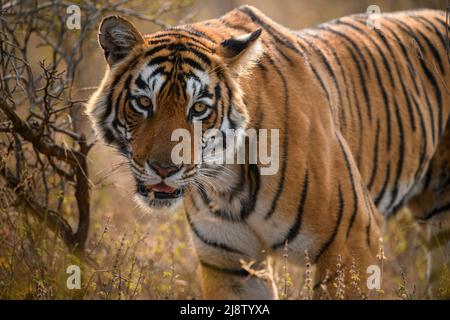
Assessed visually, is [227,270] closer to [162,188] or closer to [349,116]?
[162,188]

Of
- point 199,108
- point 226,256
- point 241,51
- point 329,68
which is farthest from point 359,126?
point 199,108

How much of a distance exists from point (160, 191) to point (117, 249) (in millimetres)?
601

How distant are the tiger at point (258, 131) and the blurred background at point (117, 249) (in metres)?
0.20

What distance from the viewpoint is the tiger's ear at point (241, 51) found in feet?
12.2

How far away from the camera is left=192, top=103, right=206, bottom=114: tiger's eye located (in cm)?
366

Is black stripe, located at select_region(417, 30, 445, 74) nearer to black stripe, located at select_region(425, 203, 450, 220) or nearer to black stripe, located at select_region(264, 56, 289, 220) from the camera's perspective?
black stripe, located at select_region(425, 203, 450, 220)

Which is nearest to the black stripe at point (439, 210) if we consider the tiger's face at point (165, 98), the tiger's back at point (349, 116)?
the tiger's back at point (349, 116)

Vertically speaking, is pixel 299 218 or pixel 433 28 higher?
pixel 433 28

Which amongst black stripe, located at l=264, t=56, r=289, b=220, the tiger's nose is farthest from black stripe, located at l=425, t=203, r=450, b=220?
the tiger's nose

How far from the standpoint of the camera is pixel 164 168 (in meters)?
3.52

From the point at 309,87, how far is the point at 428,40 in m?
1.41
